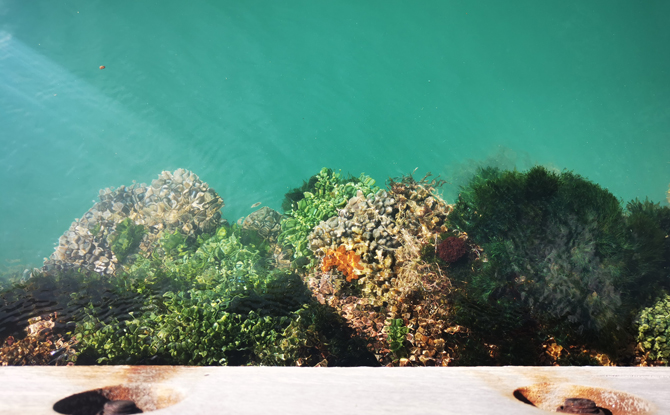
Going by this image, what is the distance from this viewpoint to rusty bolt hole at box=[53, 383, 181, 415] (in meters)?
1.16

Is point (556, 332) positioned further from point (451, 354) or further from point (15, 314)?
point (15, 314)

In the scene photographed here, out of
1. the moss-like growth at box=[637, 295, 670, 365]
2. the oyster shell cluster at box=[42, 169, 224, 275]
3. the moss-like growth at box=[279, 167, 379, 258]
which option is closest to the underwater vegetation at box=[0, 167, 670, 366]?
the moss-like growth at box=[637, 295, 670, 365]

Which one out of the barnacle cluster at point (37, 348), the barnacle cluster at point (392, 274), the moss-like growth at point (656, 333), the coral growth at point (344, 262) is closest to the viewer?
the barnacle cluster at point (37, 348)

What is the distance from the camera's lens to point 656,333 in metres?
2.39

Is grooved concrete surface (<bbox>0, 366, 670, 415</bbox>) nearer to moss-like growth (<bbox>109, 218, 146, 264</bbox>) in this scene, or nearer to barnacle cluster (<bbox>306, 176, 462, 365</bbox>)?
barnacle cluster (<bbox>306, 176, 462, 365</bbox>)

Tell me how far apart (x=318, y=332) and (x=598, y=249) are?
188 centimetres

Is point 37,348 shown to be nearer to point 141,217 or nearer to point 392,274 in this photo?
point 141,217

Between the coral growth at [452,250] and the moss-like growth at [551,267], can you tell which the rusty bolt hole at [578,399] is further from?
the coral growth at [452,250]

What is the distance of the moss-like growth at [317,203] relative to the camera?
12.5ft

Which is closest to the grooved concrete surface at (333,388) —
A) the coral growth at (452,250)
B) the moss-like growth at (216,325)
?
the moss-like growth at (216,325)

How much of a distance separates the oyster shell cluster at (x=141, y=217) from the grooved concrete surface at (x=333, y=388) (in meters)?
2.29

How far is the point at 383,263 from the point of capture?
3080 millimetres

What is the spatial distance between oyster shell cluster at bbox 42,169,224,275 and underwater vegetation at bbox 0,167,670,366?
0.13 meters

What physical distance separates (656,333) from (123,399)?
2890 millimetres
